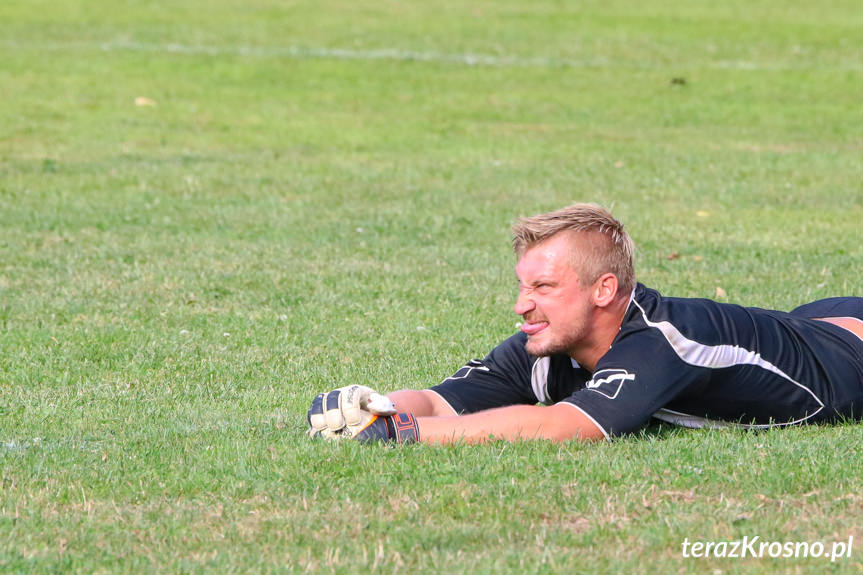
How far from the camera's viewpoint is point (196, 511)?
4.59 metres

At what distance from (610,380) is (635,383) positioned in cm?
10

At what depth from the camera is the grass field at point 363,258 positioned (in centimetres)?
446

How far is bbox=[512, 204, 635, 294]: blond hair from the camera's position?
5277 mm

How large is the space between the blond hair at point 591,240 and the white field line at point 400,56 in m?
20.5

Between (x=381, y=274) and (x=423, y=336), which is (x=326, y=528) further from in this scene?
(x=381, y=274)

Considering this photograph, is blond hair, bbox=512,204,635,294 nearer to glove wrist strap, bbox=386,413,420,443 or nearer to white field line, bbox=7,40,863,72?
glove wrist strap, bbox=386,413,420,443

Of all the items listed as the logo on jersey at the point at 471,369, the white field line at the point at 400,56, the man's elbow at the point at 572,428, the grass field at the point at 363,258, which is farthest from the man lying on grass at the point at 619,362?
the white field line at the point at 400,56

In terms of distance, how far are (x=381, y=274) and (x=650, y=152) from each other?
27.1 ft

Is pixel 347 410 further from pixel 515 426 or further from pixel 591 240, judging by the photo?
pixel 591 240

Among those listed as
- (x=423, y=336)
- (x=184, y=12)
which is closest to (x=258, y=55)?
(x=184, y=12)

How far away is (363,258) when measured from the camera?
1091cm

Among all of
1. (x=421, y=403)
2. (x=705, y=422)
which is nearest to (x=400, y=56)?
(x=421, y=403)

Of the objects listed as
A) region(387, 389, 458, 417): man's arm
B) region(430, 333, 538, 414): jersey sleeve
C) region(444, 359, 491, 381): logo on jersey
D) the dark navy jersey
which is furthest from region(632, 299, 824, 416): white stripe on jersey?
region(387, 389, 458, 417): man's arm

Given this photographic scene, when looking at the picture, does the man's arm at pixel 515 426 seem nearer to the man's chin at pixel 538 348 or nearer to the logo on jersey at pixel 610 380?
the logo on jersey at pixel 610 380
